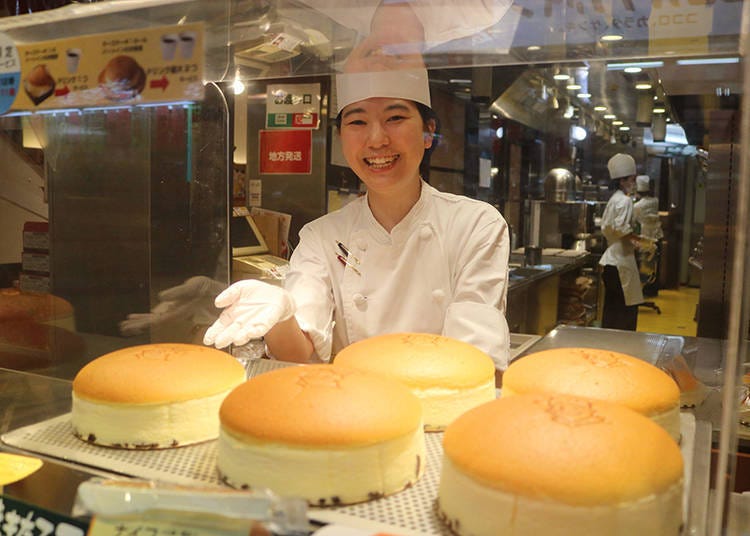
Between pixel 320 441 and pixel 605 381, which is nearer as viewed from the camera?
pixel 320 441

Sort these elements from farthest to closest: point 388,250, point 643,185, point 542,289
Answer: point 643,185 → point 542,289 → point 388,250

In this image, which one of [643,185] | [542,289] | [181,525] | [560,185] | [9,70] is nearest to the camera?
[181,525]

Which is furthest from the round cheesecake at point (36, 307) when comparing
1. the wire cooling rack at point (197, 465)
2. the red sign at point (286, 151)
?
the red sign at point (286, 151)

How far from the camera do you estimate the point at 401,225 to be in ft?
6.40

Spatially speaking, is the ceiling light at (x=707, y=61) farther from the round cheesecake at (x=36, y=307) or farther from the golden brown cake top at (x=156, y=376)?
the round cheesecake at (x=36, y=307)

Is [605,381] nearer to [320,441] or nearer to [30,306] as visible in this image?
[320,441]

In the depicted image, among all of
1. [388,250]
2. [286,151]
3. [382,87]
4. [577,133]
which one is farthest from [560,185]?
[382,87]

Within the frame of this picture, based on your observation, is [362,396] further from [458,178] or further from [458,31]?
[458,178]

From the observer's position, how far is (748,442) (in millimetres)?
1876

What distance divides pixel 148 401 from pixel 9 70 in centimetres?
73

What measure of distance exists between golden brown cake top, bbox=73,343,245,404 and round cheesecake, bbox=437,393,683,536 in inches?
16.6

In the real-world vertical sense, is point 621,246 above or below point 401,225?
below

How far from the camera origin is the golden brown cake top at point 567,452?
0.66m

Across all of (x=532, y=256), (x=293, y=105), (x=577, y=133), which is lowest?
(x=532, y=256)
